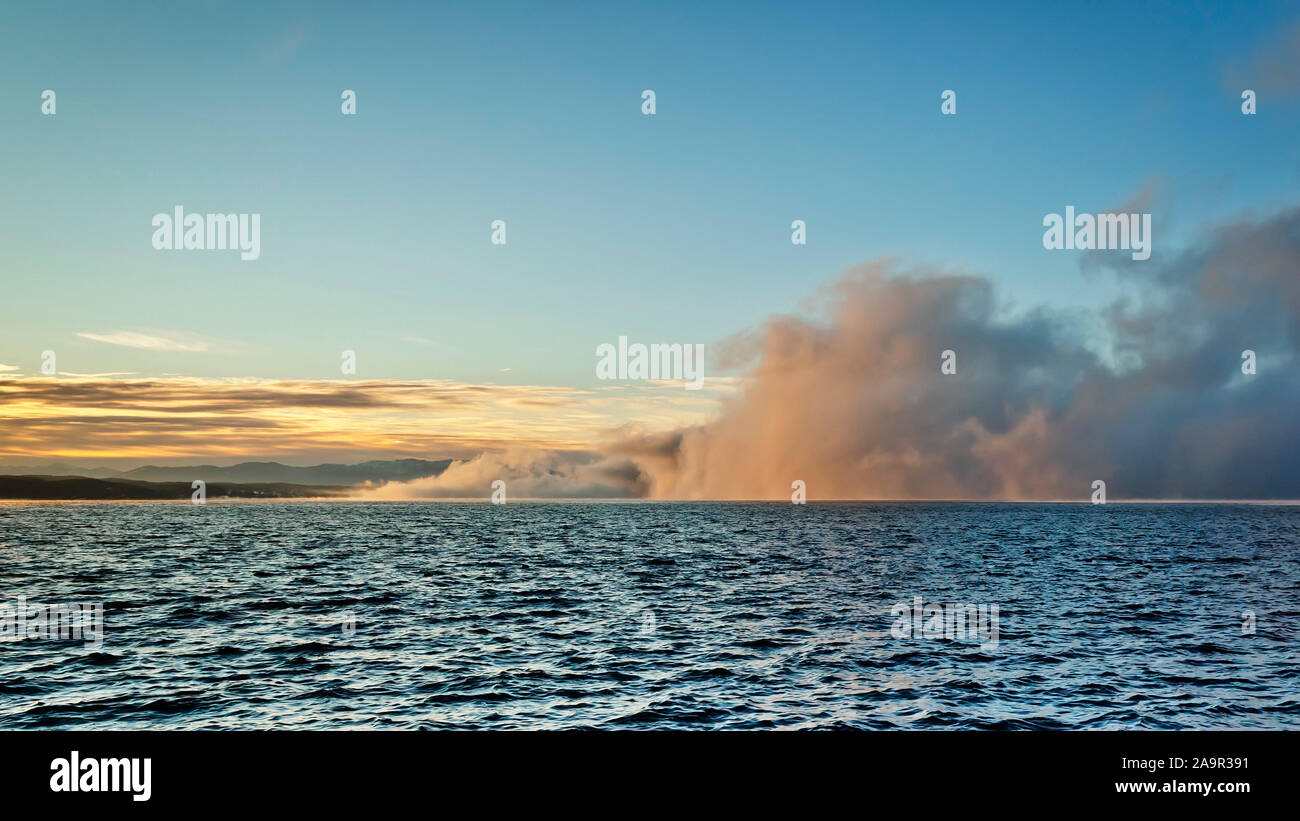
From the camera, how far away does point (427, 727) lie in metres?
20.5

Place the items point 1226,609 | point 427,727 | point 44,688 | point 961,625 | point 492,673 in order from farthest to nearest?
point 1226,609, point 961,625, point 492,673, point 44,688, point 427,727

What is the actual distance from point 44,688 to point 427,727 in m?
13.2

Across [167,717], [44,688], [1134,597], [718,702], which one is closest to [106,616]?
[44,688]
